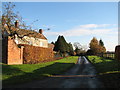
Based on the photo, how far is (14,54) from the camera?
19266 millimetres

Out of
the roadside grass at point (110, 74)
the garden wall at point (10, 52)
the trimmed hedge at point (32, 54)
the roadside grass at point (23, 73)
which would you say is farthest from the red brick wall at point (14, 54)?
the roadside grass at point (110, 74)

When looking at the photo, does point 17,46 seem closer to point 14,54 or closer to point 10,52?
point 14,54

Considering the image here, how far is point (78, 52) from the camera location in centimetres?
9081

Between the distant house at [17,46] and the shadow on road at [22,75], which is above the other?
the distant house at [17,46]

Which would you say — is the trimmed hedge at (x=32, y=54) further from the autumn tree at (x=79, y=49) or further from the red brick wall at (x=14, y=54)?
the autumn tree at (x=79, y=49)

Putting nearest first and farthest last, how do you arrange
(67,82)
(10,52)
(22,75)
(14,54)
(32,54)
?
(67,82)
(22,75)
(10,52)
(14,54)
(32,54)

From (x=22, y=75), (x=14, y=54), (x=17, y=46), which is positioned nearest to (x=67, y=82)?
(x=22, y=75)

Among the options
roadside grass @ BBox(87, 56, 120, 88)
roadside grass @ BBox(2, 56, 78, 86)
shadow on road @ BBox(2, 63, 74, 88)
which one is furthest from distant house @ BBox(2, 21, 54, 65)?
roadside grass @ BBox(87, 56, 120, 88)

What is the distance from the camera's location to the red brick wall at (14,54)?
1845cm

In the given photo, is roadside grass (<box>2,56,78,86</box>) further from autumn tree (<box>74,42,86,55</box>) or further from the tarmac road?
autumn tree (<box>74,42,86,55</box>)

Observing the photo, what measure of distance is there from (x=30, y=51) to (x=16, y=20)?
23.8 ft

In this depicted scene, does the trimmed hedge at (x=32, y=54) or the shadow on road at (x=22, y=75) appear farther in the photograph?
the trimmed hedge at (x=32, y=54)

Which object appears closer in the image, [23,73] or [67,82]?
[67,82]

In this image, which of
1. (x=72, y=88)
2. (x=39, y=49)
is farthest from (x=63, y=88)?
(x=39, y=49)
